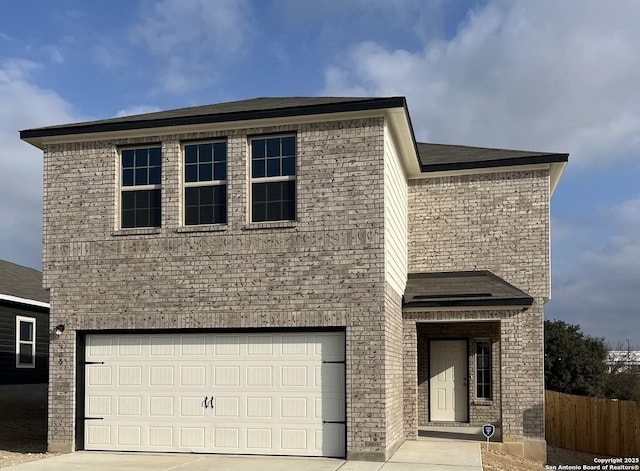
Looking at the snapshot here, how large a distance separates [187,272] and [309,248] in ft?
7.79

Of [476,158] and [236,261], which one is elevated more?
[476,158]

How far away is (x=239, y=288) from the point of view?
1392 cm

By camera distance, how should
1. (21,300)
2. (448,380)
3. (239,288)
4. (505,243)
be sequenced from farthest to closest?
(21,300), (448,380), (505,243), (239,288)

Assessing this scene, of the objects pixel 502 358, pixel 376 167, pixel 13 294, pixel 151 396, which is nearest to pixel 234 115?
pixel 376 167

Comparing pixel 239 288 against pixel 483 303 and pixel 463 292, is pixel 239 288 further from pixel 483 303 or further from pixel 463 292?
pixel 483 303

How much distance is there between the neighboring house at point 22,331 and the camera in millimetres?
23188

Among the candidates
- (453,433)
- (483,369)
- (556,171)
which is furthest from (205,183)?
(483,369)

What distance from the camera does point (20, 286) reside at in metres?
25.5

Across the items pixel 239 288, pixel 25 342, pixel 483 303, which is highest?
pixel 239 288

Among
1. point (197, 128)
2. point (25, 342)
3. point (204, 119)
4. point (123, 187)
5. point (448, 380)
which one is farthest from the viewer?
point (25, 342)

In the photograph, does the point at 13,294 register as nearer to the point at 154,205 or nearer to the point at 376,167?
the point at 154,205

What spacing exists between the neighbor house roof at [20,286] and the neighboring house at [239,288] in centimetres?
952

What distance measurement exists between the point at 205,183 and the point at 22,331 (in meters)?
13.2

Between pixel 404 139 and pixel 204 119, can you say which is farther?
pixel 404 139
